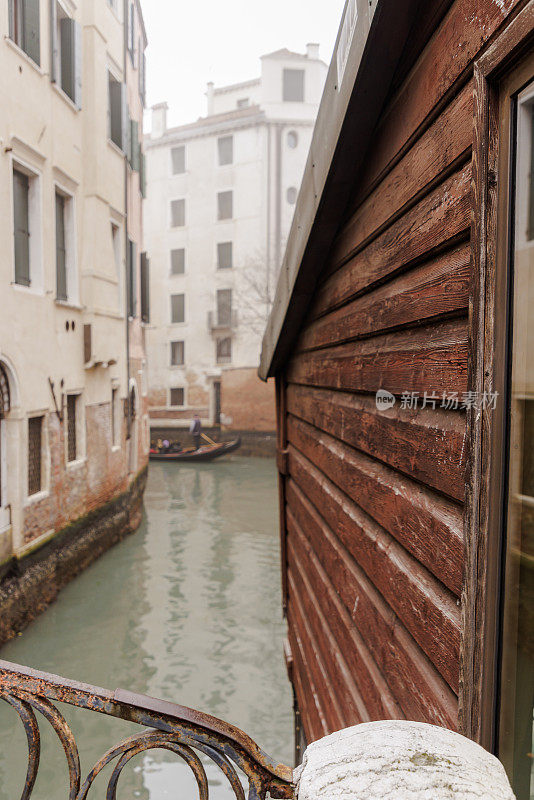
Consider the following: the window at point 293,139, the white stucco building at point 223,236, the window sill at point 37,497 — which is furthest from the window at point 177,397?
the window sill at point 37,497

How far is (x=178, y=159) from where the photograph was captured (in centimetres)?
2581

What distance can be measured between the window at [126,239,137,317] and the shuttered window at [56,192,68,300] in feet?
9.30

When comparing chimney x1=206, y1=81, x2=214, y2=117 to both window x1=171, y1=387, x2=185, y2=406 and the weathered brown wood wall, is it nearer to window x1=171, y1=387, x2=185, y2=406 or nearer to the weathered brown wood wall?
window x1=171, y1=387, x2=185, y2=406

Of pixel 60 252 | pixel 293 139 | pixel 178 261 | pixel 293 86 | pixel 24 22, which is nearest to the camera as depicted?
pixel 24 22

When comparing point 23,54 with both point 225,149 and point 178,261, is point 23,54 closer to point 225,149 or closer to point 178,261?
point 178,261

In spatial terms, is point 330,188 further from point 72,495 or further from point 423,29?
point 72,495

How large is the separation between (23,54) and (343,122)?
6835 millimetres

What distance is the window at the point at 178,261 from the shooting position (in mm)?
25578

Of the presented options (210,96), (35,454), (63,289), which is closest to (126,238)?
(63,289)

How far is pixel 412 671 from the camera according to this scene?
1.51 meters

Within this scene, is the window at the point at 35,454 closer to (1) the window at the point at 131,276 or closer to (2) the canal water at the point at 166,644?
(2) the canal water at the point at 166,644

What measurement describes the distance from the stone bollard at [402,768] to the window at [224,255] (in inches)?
966

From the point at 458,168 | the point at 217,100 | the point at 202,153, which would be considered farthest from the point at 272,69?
the point at 458,168

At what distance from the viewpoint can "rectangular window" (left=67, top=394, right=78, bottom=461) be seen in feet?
30.4
